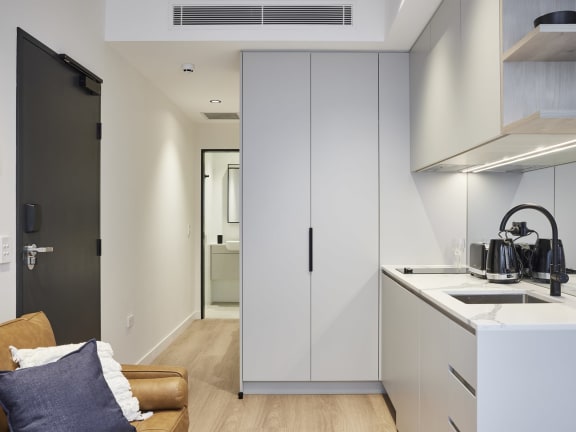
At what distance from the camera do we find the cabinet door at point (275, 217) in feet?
10.7

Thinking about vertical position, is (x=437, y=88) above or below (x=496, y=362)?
above

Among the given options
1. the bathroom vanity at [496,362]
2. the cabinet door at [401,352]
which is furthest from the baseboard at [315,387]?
the bathroom vanity at [496,362]

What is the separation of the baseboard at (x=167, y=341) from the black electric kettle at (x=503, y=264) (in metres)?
2.77

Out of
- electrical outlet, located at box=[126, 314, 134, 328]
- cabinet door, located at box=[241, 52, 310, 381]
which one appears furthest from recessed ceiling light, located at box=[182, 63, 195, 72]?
electrical outlet, located at box=[126, 314, 134, 328]

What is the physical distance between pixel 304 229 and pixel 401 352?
1058mm

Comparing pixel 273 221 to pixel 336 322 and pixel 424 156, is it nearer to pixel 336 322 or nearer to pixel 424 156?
pixel 336 322

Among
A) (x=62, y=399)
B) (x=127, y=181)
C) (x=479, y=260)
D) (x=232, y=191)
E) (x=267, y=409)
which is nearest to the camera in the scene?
(x=62, y=399)

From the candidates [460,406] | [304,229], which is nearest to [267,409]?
[304,229]

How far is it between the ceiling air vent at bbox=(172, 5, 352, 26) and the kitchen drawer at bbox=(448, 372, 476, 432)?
2347mm

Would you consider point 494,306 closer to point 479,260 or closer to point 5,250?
point 479,260

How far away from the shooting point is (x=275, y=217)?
10.7 ft

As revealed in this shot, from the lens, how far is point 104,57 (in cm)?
309

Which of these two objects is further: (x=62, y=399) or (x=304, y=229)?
(x=304, y=229)

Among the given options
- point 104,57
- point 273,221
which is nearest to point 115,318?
point 273,221
